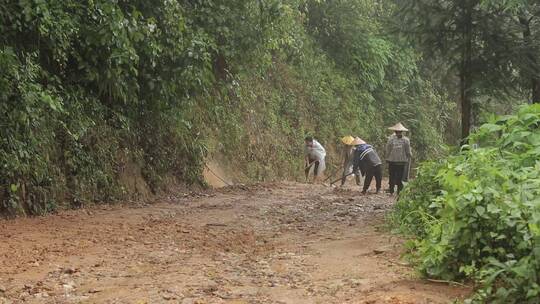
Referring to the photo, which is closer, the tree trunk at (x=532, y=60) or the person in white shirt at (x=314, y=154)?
the tree trunk at (x=532, y=60)

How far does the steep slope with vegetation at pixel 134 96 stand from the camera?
8719mm

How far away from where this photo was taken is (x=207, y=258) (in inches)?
267

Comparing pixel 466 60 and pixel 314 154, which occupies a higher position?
pixel 466 60

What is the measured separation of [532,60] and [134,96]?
7.45m

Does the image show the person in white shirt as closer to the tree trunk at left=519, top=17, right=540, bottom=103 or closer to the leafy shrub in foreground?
the tree trunk at left=519, top=17, right=540, bottom=103

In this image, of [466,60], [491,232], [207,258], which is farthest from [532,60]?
[491,232]

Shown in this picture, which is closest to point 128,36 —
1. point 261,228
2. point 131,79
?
point 131,79

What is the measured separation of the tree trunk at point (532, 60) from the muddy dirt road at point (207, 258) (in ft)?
13.3

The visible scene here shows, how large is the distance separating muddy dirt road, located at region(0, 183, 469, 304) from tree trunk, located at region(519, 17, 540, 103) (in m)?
4.04

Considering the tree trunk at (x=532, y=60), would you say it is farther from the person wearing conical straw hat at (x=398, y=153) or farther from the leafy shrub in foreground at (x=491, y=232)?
the leafy shrub in foreground at (x=491, y=232)

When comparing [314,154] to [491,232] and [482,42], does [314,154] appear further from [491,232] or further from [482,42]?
[491,232]

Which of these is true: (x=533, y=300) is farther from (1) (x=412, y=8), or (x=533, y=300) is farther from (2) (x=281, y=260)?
(1) (x=412, y=8)

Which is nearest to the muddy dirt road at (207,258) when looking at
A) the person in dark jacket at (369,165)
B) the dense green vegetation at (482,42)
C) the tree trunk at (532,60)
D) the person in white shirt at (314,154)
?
the person in dark jacket at (369,165)

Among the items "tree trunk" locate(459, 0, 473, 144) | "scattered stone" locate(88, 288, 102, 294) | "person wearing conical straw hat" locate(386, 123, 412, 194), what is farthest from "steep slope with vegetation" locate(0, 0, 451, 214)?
"scattered stone" locate(88, 288, 102, 294)
